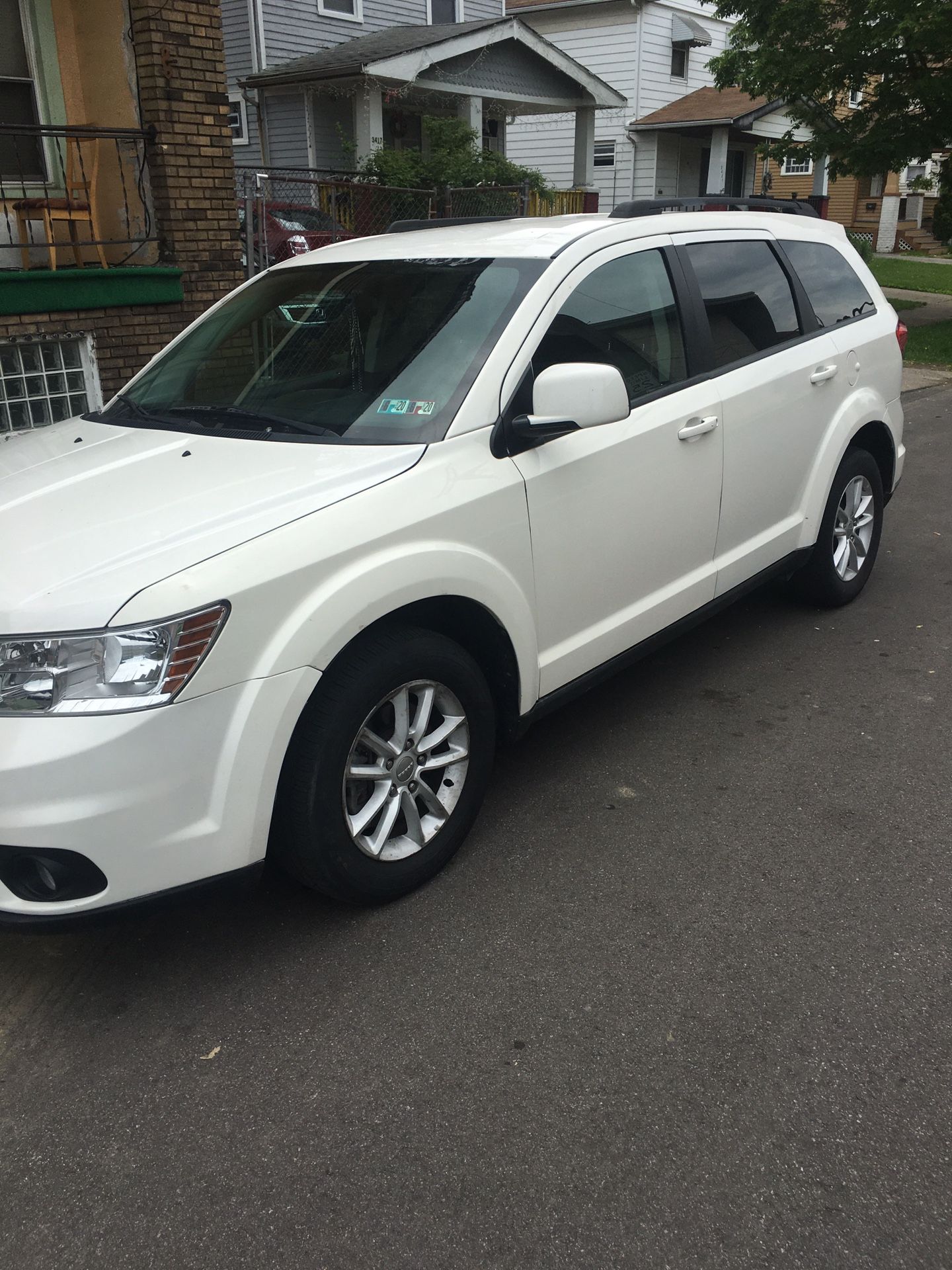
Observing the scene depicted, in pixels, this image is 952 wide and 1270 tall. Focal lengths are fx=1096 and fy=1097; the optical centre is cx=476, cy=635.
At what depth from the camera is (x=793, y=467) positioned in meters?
4.64

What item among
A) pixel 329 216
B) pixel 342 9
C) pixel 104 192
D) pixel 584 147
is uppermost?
pixel 342 9

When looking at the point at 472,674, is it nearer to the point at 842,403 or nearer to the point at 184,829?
the point at 184,829

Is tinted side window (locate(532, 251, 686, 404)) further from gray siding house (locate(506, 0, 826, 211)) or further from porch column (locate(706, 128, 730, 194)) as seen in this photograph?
porch column (locate(706, 128, 730, 194))

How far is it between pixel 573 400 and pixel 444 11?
2198 cm

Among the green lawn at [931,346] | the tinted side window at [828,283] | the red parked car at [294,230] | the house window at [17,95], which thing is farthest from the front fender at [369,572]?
the green lawn at [931,346]

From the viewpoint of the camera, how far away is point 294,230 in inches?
545

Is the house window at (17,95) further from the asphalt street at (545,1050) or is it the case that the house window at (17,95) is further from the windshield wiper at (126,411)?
the asphalt street at (545,1050)

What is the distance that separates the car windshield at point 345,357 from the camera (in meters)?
3.29

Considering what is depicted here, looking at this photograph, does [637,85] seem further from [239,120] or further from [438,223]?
[438,223]

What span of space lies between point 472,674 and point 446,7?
73.6 feet

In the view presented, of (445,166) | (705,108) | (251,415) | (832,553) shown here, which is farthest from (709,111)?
(251,415)

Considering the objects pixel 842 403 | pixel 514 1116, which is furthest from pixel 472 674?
pixel 842 403

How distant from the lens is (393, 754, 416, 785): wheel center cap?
3070mm

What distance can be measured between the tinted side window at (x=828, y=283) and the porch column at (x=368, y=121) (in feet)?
45.1
